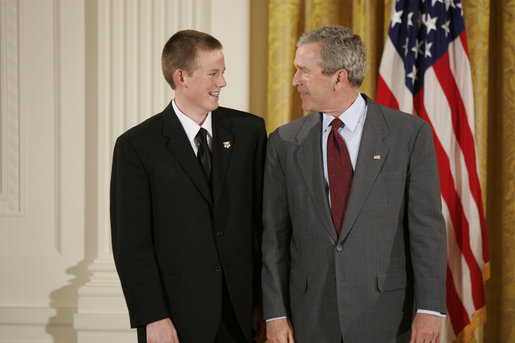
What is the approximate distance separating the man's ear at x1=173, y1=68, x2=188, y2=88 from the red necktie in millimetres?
627

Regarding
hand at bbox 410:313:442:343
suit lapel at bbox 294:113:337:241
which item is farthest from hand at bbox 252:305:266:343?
hand at bbox 410:313:442:343

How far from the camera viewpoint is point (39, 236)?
151 inches

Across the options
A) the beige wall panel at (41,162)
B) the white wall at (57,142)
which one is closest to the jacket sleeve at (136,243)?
the white wall at (57,142)

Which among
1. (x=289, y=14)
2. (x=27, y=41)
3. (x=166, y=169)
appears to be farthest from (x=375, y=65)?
(x=27, y=41)

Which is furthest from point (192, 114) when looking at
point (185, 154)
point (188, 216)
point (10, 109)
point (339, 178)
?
point (10, 109)

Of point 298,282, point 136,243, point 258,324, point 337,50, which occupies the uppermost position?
point 337,50

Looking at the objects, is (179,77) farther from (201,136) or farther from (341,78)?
(341,78)

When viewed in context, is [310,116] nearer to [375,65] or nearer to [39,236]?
[375,65]

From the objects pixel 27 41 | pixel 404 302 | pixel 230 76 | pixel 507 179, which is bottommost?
pixel 404 302

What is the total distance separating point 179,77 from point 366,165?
0.81m

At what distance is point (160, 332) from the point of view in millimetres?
2156

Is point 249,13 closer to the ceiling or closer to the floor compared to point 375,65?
closer to the ceiling

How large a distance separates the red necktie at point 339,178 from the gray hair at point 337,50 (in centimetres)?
29

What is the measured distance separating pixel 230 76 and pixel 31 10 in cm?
138
